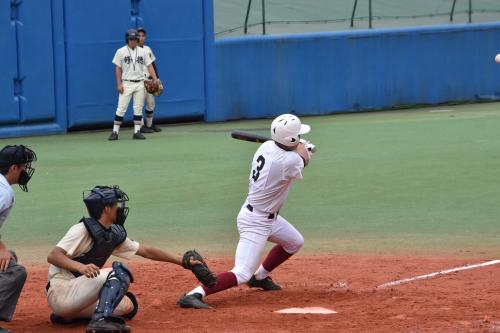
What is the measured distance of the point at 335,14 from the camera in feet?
89.2

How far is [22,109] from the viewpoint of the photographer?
20.0 meters

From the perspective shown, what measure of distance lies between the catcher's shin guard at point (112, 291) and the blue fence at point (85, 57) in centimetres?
1337

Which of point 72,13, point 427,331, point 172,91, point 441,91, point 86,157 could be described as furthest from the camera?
point 441,91

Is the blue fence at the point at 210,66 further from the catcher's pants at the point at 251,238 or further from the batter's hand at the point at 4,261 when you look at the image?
the batter's hand at the point at 4,261

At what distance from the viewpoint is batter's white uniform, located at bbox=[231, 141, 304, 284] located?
7.89 meters

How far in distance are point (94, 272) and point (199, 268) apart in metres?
0.98

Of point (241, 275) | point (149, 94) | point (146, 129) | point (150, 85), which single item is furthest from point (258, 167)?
point (146, 129)

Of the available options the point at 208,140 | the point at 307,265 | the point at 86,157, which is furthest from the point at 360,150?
the point at 307,265

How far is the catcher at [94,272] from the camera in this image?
680 centimetres

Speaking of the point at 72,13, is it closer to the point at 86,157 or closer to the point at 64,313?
the point at 86,157

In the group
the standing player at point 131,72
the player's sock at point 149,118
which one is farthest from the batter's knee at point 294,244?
the player's sock at point 149,118

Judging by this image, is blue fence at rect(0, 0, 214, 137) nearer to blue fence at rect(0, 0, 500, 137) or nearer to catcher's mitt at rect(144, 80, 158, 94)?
blue fence at rect(0, 0, 500, 137)

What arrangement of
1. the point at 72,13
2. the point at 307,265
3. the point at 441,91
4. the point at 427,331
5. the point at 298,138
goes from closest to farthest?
the point at 427,331 → the point at 298,138 → the point at 307,265 → the point at 72,13 → the point at 441,91

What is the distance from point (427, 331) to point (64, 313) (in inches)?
93.3
